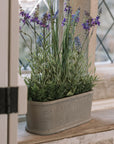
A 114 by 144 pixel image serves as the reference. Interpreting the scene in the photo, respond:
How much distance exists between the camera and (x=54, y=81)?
3.92ft

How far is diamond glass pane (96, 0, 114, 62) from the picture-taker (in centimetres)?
172

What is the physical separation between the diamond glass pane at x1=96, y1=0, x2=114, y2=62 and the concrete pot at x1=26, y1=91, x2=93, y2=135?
55 cm

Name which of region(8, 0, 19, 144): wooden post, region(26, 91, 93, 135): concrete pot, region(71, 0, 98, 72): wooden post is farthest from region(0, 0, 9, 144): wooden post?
region(71, 0, 98, 72): wooden post

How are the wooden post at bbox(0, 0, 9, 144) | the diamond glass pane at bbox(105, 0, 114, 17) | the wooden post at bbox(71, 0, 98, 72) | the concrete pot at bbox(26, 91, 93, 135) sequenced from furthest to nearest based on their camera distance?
the diamond glass pane at bbox(105, 0, 114, 17) < the wooden post at bbox(71, 0, 98, 72) < the concrete pot at bbox(26, 91, 93, 135) < the wooden post at bbox(0, 0, 9, 144)

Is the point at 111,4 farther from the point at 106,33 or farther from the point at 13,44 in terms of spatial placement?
the point at 13,44

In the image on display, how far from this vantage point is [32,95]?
117 centimetres

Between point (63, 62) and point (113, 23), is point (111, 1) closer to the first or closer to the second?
point (113, 23)

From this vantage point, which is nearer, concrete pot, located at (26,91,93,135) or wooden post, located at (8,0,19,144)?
wooden post, located at (8,0,19,144)

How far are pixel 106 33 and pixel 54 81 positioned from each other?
72cm

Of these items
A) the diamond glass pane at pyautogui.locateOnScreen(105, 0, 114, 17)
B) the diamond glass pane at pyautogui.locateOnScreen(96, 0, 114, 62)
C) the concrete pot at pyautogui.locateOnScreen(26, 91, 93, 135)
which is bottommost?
the concrete pot at pyautogui.locateOnScreen(26, 91, 93, 135)

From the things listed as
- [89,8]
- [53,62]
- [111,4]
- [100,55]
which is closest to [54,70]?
[53,62]

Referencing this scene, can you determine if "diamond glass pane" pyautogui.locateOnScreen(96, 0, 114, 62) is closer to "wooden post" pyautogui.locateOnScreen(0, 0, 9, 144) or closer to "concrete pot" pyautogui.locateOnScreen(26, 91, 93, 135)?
"concrete pot" pyautogui.locateOnScreen(26, 91, 93, 135)

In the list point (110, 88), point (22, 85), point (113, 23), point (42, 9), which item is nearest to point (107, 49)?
point (113, 23)

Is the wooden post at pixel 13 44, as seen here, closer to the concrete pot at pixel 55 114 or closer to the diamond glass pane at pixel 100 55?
the concrete pot at pixel 55 114
